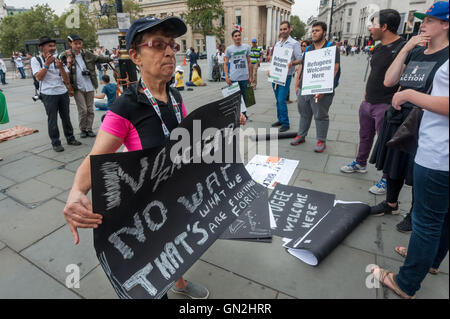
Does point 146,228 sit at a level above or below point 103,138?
below

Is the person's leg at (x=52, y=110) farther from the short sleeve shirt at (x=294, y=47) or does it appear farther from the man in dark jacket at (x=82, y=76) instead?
the short sleeve shirt at (x=294, y=47)

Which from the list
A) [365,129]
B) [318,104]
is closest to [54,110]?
[318,104]

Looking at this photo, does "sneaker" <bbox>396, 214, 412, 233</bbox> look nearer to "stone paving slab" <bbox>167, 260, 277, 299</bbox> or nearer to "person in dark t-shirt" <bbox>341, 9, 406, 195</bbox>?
"person in dark t-shirt" <bbox>341, 9, 406, 195</bbox>

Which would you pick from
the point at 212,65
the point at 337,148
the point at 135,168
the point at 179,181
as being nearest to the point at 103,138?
the point at 135,168

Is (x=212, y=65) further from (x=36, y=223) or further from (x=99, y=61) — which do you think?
(x=36, y=223)

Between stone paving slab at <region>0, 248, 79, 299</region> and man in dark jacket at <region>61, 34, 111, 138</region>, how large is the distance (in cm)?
389

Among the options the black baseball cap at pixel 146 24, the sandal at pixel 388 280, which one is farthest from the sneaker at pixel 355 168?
the black baseball cap at pixel 146 24

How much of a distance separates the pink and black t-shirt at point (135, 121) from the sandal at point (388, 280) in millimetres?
1820

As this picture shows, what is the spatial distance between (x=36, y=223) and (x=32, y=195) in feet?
2.60

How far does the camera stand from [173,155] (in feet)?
5.06

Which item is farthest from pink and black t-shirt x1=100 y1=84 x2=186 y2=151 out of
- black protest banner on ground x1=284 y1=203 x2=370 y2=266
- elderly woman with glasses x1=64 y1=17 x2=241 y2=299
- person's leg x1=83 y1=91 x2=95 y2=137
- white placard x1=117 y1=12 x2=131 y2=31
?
white placard x1=117 y1=12 x2=131 y2=31

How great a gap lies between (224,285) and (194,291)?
0.25 metres

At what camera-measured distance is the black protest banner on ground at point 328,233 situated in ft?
7.43

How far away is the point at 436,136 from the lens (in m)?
1.14
